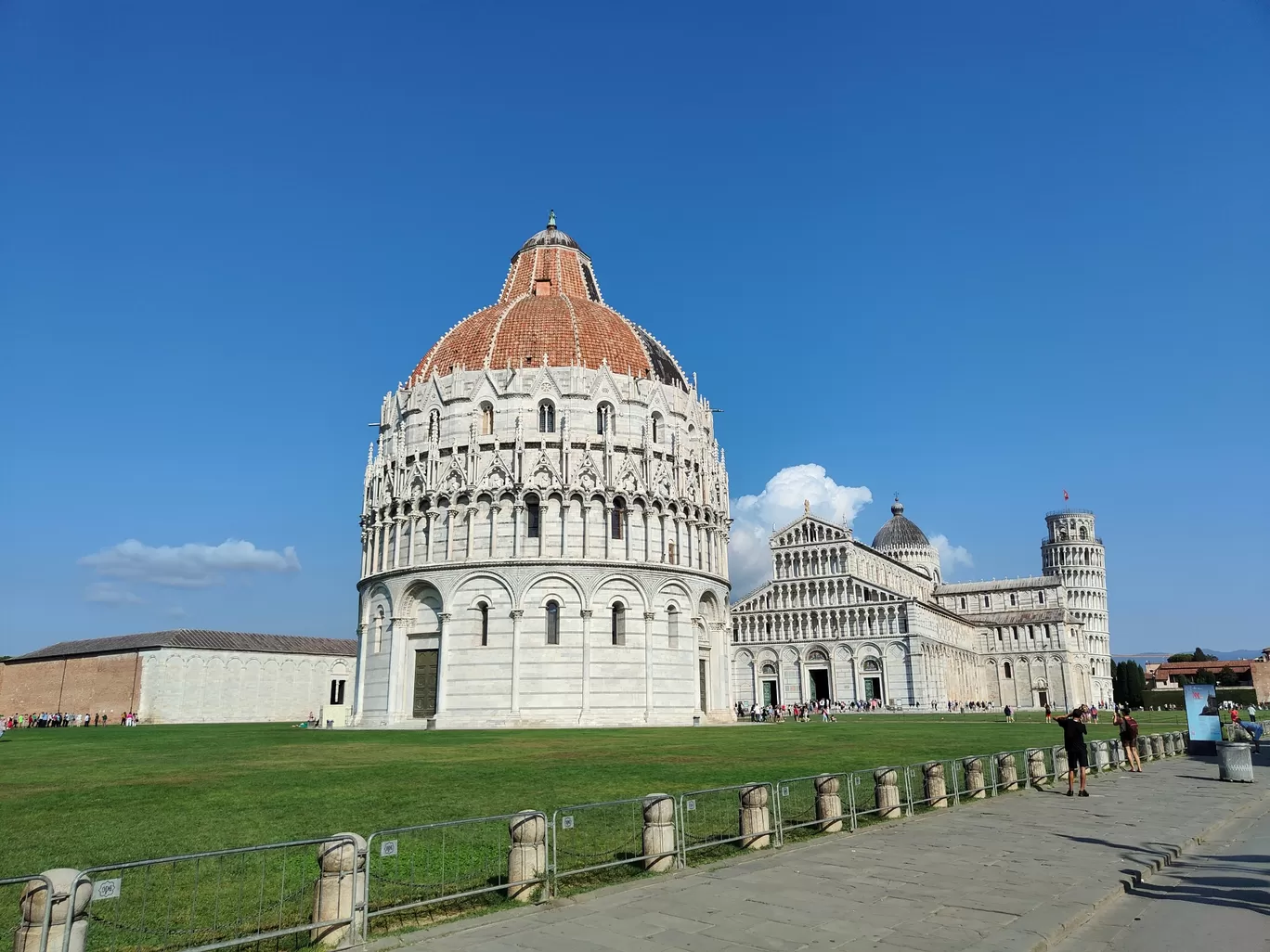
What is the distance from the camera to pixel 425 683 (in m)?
47.6

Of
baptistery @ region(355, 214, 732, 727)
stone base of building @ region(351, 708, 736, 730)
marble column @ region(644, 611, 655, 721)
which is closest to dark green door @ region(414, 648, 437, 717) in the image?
baptistery @ region(355, 214, 732, 727)

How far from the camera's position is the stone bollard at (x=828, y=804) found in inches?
535

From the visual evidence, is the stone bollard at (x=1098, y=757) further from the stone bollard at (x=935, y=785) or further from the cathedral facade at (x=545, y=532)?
the cathedral facade at (x=545, y=532)

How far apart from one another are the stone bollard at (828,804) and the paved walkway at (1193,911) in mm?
4121

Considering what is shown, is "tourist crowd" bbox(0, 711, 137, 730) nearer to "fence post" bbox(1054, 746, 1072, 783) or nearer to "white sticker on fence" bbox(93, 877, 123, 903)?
"fence post" bbox(1054, 746, 1072, 783)

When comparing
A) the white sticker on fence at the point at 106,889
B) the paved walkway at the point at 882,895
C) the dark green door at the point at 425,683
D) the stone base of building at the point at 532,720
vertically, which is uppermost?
the dark green door at the point at 425,683

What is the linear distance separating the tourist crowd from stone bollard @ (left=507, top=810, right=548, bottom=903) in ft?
209

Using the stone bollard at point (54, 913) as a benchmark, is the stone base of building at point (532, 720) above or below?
above

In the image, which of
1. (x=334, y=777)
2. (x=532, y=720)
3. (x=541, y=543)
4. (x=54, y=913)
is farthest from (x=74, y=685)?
(x=54, y=913)

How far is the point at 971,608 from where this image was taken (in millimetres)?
128500

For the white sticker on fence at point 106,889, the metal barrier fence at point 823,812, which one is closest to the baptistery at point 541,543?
the metal barrier fence at point 823,812

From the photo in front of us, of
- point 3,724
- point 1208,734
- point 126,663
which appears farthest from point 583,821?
point 126,663

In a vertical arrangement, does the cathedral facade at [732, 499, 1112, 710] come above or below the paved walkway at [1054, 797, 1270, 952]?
above

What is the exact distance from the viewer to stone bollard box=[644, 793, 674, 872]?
1080 cm
